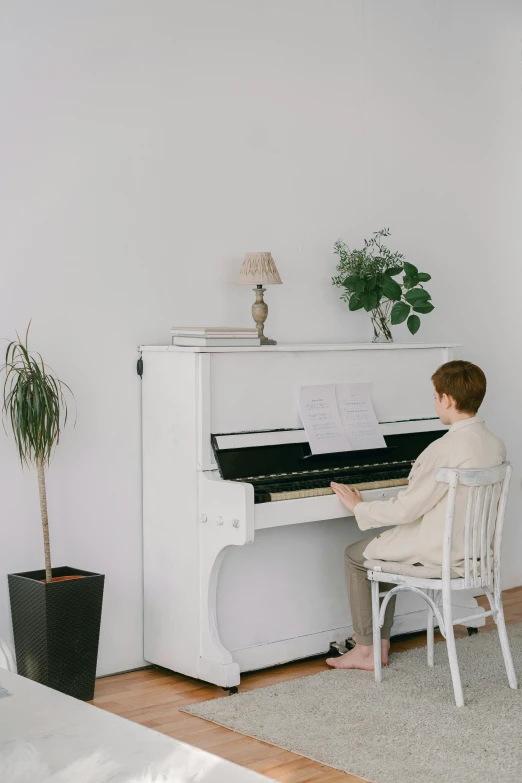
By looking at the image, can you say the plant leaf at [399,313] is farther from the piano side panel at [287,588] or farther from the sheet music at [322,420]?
the piano side panel at [287,588]

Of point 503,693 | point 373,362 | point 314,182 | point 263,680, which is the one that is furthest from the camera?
point 314,182

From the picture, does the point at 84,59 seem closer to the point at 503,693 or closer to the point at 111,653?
the point at 111,653

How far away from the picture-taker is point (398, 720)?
3.28m

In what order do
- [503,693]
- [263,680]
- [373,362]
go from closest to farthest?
[503,693]
[263,680]
[373,362]

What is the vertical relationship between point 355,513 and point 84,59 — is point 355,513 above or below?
below

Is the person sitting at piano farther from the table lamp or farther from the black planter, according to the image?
the black planter

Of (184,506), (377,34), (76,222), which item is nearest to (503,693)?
(184,506)

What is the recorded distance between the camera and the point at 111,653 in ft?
12.6

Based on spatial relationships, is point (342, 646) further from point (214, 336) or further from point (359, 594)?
point (214, 336)

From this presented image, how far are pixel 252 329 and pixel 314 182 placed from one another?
1.00 m

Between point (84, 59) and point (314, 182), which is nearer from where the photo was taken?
point (84, 59)

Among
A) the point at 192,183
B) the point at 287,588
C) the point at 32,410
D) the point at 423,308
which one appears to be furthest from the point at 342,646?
the point at 192,183

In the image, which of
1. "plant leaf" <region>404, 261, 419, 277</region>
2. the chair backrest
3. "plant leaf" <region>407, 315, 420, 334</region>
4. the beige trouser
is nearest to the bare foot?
the beige trouser

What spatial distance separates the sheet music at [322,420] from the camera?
155 inches
